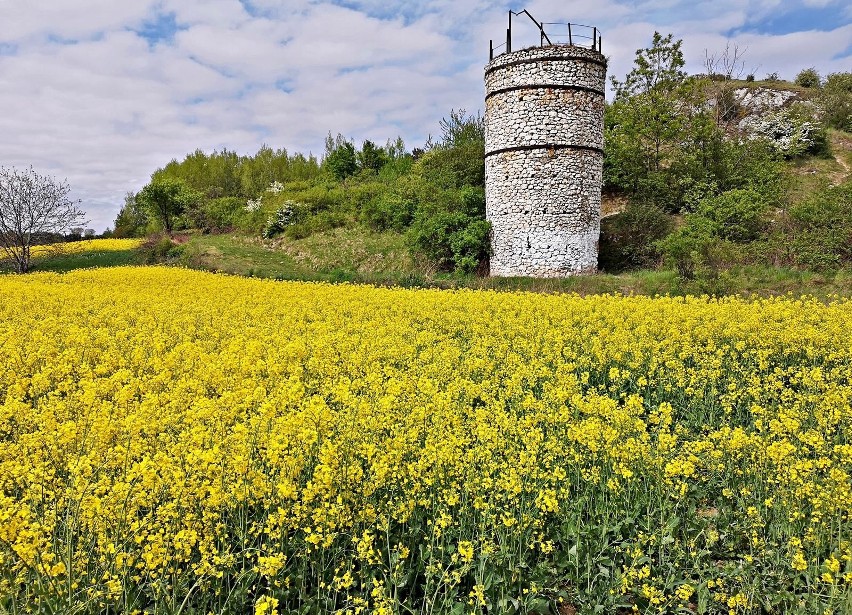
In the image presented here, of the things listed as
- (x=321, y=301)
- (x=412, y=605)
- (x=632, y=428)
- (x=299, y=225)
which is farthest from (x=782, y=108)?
(x=412, y=605)

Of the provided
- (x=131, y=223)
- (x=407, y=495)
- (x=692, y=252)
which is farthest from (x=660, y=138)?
(x=131, y=223)

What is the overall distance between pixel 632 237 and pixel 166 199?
3611 cm

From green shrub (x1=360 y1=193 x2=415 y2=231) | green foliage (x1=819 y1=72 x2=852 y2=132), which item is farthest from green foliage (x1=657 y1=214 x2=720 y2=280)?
green foliage (x1=819 y1=72 x2=852 y2=132)

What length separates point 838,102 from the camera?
3500 centimetres

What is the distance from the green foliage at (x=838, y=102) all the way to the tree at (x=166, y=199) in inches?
1809

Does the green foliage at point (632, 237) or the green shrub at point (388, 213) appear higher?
the green shrub at point (388, 213)

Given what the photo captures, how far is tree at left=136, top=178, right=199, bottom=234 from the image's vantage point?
42969mm

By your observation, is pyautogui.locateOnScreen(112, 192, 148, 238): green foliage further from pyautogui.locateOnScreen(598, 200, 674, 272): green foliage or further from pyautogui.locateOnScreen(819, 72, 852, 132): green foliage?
pyautogui.locateOnScreen(819, 72, 852, 132): green foliage

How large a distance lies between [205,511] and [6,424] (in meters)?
2.57

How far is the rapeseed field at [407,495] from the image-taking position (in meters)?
3.17

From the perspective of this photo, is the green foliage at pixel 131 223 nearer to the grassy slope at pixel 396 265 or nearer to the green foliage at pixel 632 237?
the grassy slope at pixel 396 265

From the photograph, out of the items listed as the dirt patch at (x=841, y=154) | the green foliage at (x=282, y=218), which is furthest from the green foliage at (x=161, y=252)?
the dirt patch at (x=841, y=154)

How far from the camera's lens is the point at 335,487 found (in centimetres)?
369

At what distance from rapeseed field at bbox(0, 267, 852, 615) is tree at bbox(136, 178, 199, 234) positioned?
40300 mm
